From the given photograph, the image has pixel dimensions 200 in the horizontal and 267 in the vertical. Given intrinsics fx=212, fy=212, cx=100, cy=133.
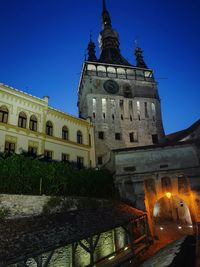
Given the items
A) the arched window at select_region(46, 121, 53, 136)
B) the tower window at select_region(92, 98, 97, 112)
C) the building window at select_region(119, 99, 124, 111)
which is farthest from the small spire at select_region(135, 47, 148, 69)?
the arched window at select_region(46, 121, 53, 136)

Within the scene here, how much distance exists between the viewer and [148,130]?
131 ft

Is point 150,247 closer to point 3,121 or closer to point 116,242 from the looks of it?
point 116,242

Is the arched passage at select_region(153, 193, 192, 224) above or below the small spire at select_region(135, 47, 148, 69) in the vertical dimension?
below

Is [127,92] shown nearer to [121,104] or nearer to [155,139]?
[121,104]

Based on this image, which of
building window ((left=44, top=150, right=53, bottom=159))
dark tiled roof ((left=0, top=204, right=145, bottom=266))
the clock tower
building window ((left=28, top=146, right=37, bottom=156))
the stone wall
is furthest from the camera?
the clock tower

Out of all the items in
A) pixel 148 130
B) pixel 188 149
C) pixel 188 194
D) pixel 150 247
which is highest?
pixel 148 130

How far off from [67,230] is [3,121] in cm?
1551

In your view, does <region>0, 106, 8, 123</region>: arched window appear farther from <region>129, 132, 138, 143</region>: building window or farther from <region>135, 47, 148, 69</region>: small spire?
<region>135, 47, 148, 69</region>: small spire

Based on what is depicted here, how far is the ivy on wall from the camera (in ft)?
54.1

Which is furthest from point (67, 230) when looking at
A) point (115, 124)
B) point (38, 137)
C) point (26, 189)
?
point (115, 124)

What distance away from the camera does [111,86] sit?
137ft

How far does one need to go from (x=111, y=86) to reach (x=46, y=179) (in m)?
27.3

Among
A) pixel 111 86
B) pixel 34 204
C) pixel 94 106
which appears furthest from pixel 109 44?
pixel 34 204

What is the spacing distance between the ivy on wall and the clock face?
65.5ft
